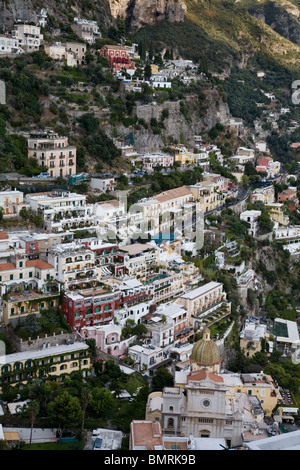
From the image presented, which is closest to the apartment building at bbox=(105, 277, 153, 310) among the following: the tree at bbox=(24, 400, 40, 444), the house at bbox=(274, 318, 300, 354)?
the tree at bbox=(24, 400, 40, 444)

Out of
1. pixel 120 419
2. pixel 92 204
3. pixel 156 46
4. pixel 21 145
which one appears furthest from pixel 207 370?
pixel 156 46

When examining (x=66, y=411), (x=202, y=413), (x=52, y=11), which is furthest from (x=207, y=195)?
(x=66, y=411)

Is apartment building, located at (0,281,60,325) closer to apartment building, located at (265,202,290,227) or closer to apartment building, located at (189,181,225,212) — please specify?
apartment building, located at (189,181,225,212)

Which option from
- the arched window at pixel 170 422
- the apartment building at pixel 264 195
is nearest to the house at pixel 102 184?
the apartment building at pixel 264 195

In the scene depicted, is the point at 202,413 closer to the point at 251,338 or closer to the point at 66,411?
the point at 66,411

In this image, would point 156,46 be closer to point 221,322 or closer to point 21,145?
point 21,145

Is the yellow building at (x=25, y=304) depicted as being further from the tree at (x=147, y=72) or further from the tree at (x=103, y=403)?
the tree at (x=147, y=72)
